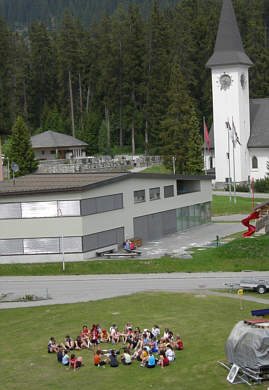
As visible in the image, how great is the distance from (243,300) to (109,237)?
18150 mm

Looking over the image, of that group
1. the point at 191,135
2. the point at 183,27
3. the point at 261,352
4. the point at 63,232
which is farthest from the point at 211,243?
the point at 183,27

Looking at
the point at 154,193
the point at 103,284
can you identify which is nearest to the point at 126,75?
the point at 154,193

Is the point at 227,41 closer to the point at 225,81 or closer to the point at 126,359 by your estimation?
the point at 225,81

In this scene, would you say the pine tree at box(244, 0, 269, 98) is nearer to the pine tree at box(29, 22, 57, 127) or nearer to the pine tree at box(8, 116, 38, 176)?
the pine tree at box(29, 22, 57, 127)

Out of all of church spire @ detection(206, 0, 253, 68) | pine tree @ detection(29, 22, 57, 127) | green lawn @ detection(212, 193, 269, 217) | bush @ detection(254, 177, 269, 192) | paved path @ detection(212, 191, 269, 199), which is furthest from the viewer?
pine tree @ detection(29, 22, 57, 127)

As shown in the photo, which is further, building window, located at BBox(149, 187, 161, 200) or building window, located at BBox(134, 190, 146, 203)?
building window, located at BBox(149, 187, 161, 200)

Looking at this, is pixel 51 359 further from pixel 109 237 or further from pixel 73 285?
pixel 109 237

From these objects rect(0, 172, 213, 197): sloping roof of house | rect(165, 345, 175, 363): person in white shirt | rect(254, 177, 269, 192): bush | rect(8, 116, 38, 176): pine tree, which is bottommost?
rect(165, 345, 175, 363): person in white shirt

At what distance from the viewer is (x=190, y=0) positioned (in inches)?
4926

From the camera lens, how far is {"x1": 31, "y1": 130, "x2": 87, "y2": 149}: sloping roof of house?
102 m

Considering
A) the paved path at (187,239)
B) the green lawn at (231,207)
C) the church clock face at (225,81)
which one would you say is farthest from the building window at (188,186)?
the church clock face at (225,81)

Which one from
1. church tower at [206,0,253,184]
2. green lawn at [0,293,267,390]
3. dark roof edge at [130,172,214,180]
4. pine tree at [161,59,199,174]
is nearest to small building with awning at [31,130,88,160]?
pine tree at [161,59,199,174]

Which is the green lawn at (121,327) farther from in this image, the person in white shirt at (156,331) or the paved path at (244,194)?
the paved path at (244,194)

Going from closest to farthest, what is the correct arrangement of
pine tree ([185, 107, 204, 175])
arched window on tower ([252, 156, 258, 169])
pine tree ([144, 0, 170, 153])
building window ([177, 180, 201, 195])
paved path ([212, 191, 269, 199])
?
building window ([177, 180, 201, 195]) → paved path ([212, 191, 269, 199]) → pine tree ([185, 107, 204, 175]) → arched window on tower ([252, 156, 258, 169]) → pine tree ([144, 0, 170, 153])
